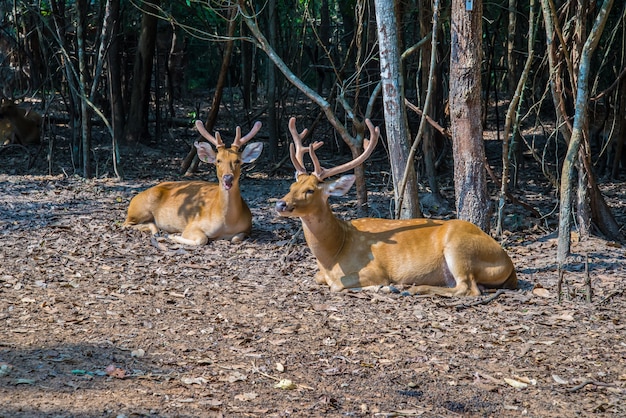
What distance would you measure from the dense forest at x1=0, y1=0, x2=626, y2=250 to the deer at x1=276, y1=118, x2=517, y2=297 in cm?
80

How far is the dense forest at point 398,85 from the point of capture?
834 cm

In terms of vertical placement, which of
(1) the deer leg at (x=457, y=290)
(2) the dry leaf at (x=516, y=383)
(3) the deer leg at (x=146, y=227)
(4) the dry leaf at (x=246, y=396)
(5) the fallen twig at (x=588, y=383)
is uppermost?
(3) the deer leg at (x=146, y=227)

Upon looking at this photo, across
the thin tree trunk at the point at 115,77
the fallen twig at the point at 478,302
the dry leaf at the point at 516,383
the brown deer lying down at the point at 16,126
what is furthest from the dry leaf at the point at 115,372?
the brown deer lying down at the point at 16,126

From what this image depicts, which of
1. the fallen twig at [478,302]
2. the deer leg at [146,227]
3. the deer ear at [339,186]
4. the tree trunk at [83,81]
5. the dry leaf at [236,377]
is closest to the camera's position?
the dry leaf at [236,377]

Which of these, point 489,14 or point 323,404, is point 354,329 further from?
point 489,14

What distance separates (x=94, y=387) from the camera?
498cm

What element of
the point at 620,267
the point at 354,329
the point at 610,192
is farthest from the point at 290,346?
the point at 610,192

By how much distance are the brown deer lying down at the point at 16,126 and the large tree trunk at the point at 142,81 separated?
1.82m

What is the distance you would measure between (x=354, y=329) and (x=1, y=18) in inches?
429

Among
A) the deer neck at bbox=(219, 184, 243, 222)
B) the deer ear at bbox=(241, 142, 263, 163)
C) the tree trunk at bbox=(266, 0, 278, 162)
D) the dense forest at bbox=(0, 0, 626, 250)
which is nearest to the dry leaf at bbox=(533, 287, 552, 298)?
the dense forest at bbox=(0, 0, 626, 250)

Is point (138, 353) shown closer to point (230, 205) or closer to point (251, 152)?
point (230, 205)

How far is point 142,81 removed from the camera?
1505cm

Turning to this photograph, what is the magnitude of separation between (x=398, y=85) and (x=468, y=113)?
761 millimetres

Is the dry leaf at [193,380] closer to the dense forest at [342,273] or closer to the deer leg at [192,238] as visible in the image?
the dense forest at [342,273]
